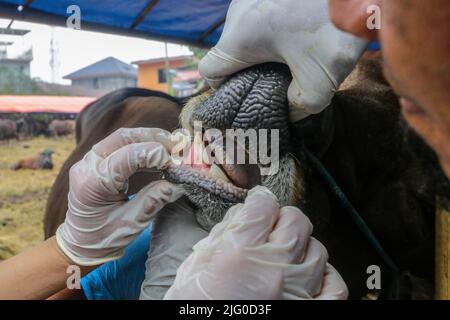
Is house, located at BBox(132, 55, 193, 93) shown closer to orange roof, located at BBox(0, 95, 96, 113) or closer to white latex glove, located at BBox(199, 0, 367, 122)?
orange roof, located at BBox(0, 95, 96, 113)

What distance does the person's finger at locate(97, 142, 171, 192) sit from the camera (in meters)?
1.23

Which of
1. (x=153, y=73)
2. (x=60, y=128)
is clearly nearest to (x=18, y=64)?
(x=153, y=73)

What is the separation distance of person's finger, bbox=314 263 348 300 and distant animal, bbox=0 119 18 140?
12770mm

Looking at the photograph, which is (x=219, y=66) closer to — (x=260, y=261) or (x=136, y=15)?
(x=260, y=261)

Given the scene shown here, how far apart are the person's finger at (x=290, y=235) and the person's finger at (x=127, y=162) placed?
375 mm

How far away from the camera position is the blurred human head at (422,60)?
0.49 metres

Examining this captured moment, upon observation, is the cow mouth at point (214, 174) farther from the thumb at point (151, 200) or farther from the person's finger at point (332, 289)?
the person's finger at point (332, 289)

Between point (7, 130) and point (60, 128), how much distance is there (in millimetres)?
1394

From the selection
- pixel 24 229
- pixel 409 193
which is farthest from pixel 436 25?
pixel 24 229

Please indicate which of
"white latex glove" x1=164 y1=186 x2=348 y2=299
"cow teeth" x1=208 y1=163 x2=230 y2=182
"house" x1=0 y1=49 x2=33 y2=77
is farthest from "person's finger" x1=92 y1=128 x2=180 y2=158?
"house" x1=0 y1=49 x2=33 y2=77

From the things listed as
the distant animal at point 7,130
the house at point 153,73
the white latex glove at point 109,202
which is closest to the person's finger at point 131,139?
the white latex glove at point 109,202

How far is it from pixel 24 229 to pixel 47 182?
8.81 ft

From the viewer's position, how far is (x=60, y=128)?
1335 cm

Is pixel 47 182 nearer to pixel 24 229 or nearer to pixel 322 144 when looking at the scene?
pixel 24 229
